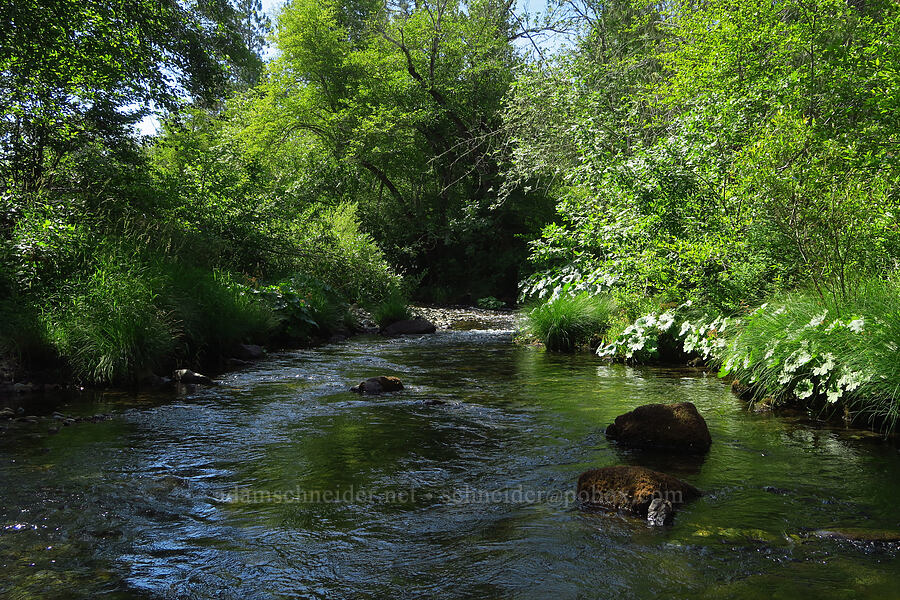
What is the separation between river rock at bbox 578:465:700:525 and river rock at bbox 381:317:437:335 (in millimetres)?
11600

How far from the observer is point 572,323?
40.0 ft

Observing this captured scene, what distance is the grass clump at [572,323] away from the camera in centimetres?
1216

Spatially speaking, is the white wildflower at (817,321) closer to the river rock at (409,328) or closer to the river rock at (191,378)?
the river rock at (191,378)

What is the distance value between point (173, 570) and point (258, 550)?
0.43 meters

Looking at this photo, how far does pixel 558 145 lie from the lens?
16.2 meters

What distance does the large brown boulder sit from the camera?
5320 millimetres

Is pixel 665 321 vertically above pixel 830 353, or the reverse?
pixel 665 321

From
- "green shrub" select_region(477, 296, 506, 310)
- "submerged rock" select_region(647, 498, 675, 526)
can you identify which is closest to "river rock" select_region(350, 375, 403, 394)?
"submerged rock" select_region(647, 498, 675, 526)

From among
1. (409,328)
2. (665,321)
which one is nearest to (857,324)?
(665,321)

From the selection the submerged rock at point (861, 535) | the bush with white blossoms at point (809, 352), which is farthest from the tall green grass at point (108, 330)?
the submerged rock at point (861, 535)

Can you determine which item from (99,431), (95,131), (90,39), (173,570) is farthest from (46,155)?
(173,570)

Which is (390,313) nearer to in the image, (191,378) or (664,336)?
(664,336)

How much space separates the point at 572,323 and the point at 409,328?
496cm

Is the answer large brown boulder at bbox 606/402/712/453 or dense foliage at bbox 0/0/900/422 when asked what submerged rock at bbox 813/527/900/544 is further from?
dense foliage at bbox 0/0/900/422
